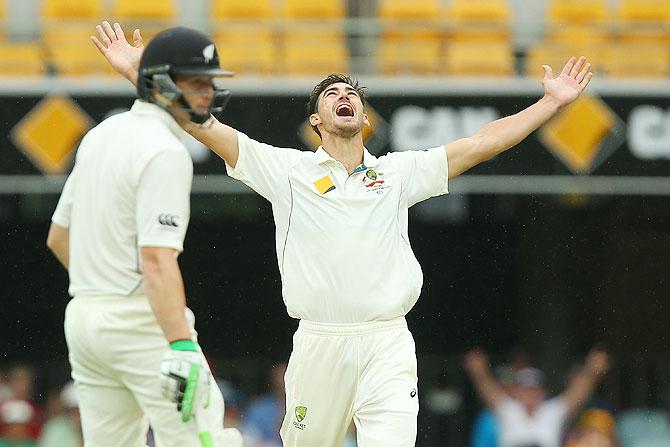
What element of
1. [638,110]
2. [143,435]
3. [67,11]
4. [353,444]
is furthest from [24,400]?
[143,435]

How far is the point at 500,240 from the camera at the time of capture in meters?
16.7

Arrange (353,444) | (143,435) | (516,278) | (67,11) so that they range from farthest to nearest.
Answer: (516,278), (67,11), (353,444), (143,435)

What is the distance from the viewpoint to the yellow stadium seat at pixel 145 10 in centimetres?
1494

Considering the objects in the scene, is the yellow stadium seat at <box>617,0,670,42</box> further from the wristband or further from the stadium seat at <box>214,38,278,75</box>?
the wristband

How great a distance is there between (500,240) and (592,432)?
5.66m

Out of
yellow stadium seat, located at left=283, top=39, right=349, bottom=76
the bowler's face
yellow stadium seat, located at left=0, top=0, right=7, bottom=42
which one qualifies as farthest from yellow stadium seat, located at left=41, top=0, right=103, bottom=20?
the bowler's face

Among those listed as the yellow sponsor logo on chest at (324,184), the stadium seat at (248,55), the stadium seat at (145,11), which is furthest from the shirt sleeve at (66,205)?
the stadium seat at (145,11)

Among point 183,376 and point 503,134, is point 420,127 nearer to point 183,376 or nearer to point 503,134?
point 503,134

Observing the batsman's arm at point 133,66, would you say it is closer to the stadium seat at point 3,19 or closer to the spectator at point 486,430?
the spectator at point 486,430

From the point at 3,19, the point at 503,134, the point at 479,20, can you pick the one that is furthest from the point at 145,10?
the point at 503,134

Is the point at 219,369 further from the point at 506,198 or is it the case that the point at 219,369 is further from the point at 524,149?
the point at 506,198

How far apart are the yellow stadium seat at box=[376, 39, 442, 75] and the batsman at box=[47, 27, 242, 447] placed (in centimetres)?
869

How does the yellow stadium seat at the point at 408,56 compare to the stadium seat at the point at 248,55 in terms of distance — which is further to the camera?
the yellow stadium seat at the point at 408,56

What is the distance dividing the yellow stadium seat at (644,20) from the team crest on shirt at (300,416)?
8.81 m
